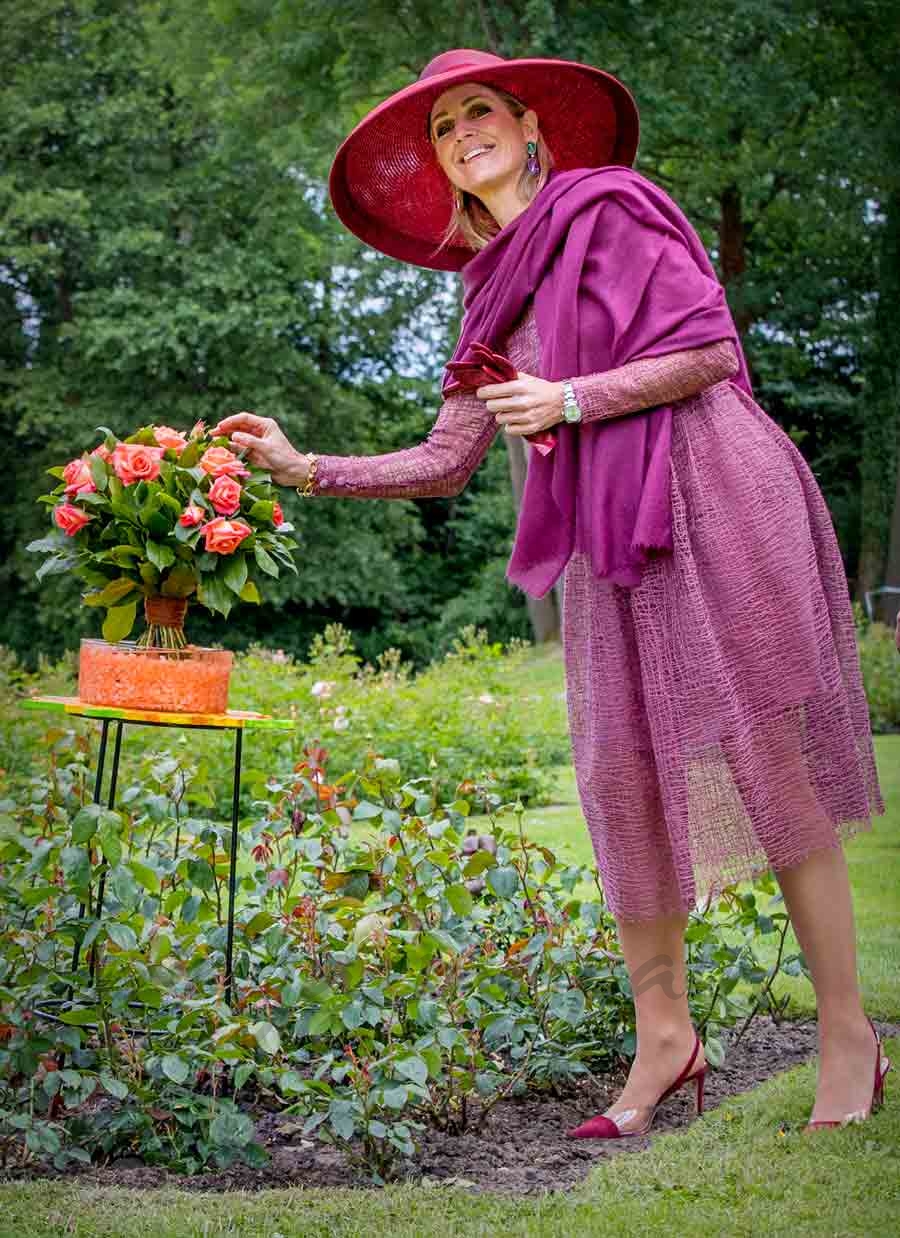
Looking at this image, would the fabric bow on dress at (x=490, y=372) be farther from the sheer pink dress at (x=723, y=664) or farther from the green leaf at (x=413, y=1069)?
the green leaf at (x=413, y=1069)

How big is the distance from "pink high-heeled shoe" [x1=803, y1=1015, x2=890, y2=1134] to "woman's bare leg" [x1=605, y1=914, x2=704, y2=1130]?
0.26m

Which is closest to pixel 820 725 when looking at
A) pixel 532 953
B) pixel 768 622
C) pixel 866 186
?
pixel 768 622

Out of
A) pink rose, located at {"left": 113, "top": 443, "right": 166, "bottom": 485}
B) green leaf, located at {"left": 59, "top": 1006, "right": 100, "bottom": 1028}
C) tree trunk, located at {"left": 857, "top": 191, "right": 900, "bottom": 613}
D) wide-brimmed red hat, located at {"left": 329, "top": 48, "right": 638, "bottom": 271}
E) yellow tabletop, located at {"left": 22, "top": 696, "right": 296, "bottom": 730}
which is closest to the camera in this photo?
green leaf, located at {"left": 59, "top": 1006, "right": 100, "bottom": 1028}

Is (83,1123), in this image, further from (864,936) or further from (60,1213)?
(864,936)

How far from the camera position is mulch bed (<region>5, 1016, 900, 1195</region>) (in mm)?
2223

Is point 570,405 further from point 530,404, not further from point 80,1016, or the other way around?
point 80,1016

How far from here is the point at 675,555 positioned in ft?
7.59

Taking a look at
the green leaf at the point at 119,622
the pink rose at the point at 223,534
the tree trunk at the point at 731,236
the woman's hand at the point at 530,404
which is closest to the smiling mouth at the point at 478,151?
the woman's hand at the point at 530,404

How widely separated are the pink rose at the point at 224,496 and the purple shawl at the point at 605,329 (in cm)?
49

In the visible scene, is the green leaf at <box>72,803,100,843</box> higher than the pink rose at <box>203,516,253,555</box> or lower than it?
lower

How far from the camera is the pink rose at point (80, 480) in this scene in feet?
8.22

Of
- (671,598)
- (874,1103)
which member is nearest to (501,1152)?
(874,1103)

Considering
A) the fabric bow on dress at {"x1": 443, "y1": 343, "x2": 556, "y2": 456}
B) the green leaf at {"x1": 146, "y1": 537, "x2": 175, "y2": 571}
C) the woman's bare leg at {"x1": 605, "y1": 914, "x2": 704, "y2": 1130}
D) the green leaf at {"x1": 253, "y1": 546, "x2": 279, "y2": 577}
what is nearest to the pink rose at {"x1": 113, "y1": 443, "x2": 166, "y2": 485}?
the green leaf at {"x1": 146, "y1": 537, "x2": 175, "y2": 571}

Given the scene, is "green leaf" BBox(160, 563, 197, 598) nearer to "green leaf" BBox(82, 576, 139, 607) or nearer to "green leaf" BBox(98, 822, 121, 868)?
"green leaf" BBox(82, 576, 139, 607)
